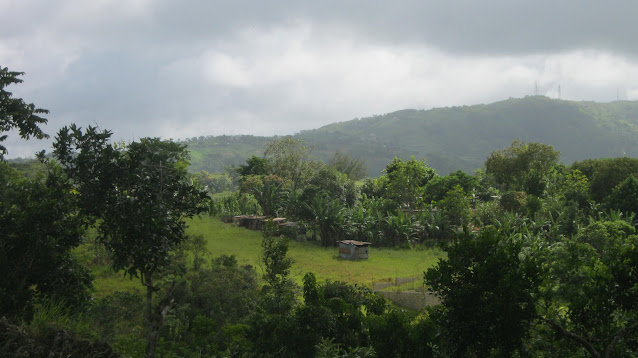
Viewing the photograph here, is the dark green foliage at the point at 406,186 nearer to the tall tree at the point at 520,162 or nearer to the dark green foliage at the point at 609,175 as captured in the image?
the tall tree at the point at 520,162

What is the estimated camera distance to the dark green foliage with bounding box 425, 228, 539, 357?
6.06m

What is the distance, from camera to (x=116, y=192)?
8484 mm

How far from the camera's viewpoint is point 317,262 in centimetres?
2080

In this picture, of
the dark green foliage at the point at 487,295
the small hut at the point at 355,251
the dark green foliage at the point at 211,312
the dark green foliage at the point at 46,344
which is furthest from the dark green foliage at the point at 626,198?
the dark green foliage at the point at 46,344

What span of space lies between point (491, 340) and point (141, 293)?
37.1 ft

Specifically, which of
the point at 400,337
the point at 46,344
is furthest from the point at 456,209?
the point at 46,344

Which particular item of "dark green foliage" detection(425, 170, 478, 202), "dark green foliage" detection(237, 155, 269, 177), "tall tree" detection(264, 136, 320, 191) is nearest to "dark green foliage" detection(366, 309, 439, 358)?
"dark green foliage" detection(425, 170, 478, 202)

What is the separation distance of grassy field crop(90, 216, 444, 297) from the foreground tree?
234 inches

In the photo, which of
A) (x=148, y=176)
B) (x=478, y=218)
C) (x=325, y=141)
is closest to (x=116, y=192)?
(x=148, y=176)

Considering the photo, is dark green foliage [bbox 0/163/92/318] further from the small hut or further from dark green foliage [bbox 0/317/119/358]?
the small hut

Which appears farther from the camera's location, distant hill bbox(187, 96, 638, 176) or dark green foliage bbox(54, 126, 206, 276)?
distant hill bbox(187, 96, 638, 176)

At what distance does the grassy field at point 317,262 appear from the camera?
16.5 meters

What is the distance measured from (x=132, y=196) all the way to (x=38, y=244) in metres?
2.13

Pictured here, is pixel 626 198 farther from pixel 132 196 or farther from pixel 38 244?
pixel 38 244
